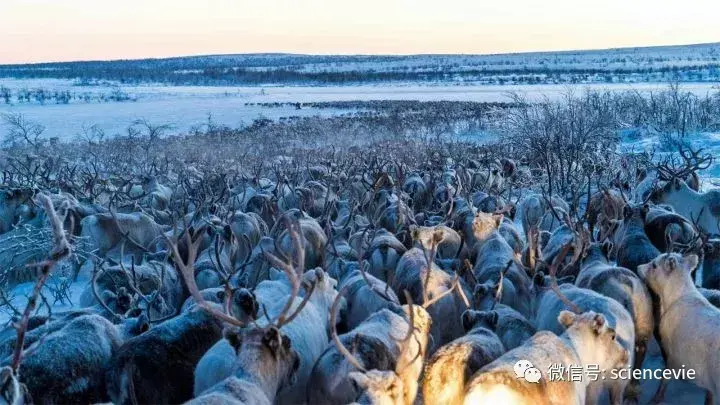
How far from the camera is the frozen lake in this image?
1563 inches

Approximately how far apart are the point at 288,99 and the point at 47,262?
183 feet

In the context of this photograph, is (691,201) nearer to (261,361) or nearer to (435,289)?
(435,289)

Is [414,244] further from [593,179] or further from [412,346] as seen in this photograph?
[593,179]

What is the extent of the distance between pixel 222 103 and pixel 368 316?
1888 inches

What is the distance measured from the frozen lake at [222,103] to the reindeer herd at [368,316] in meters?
25.2

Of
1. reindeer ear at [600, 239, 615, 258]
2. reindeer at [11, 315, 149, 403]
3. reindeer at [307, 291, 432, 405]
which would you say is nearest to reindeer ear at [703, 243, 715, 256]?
reindeer ear at [600, 239, 615, 258]

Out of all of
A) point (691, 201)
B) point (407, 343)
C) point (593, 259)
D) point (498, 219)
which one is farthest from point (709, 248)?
point (407, 343)

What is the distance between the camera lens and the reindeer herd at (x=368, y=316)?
181 inches

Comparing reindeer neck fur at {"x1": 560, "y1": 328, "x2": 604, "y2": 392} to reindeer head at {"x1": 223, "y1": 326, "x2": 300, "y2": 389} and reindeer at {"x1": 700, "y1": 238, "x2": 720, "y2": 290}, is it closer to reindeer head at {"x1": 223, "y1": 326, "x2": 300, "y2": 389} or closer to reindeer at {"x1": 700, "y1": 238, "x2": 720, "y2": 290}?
reindeer head at {"x1": 223, "y1": 326, "x2": 300, "y2": 389}

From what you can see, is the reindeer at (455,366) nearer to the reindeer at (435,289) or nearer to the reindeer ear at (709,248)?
the reindeer at (435,289)

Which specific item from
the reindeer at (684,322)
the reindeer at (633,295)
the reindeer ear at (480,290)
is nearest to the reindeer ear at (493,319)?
the reindeer ear at (480,290)

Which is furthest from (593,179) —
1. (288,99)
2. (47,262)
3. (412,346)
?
(288,99)

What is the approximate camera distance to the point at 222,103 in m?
52.9

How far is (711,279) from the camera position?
7727mm
